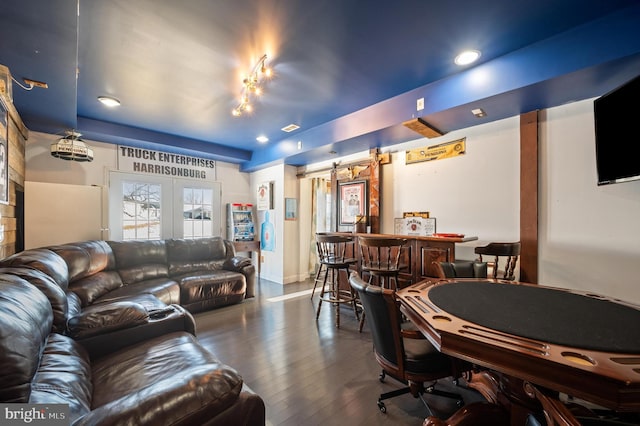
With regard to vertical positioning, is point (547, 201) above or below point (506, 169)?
below

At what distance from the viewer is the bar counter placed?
273 centimetres

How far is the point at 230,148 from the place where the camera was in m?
5.34

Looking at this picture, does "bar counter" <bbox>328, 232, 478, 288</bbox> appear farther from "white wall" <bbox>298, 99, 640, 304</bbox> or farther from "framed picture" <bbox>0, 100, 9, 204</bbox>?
"framed picture" <bbox>0, 100, 9, 204</bbox>

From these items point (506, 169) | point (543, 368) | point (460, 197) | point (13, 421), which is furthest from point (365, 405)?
point (506, 169)

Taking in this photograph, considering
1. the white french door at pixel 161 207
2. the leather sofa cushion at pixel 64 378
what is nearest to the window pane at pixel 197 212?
the white french door at pixel 161 207

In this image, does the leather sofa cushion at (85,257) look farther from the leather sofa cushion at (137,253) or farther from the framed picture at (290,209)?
the framed picture at (290,209)

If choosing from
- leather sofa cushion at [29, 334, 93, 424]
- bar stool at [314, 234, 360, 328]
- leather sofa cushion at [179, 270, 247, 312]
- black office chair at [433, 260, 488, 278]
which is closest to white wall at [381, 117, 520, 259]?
black office chair at [433, 260, 488, 278]

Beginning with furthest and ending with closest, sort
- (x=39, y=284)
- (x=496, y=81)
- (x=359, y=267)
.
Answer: (x=359, y=267) < (x=496, y=81) < (x=39, y=284)

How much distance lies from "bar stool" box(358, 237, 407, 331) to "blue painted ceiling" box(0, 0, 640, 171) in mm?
1385

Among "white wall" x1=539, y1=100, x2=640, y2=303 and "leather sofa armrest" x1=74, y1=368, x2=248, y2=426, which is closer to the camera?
"leather sofa armrest" x1=74, y1=368, x2=248, y2=426

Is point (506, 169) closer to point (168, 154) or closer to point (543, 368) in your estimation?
point (543, 368)

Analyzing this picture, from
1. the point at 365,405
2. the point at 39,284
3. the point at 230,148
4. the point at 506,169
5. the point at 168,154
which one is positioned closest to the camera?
the point at 39,284

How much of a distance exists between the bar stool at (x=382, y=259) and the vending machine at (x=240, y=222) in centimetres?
310

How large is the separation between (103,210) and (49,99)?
1690 mm
